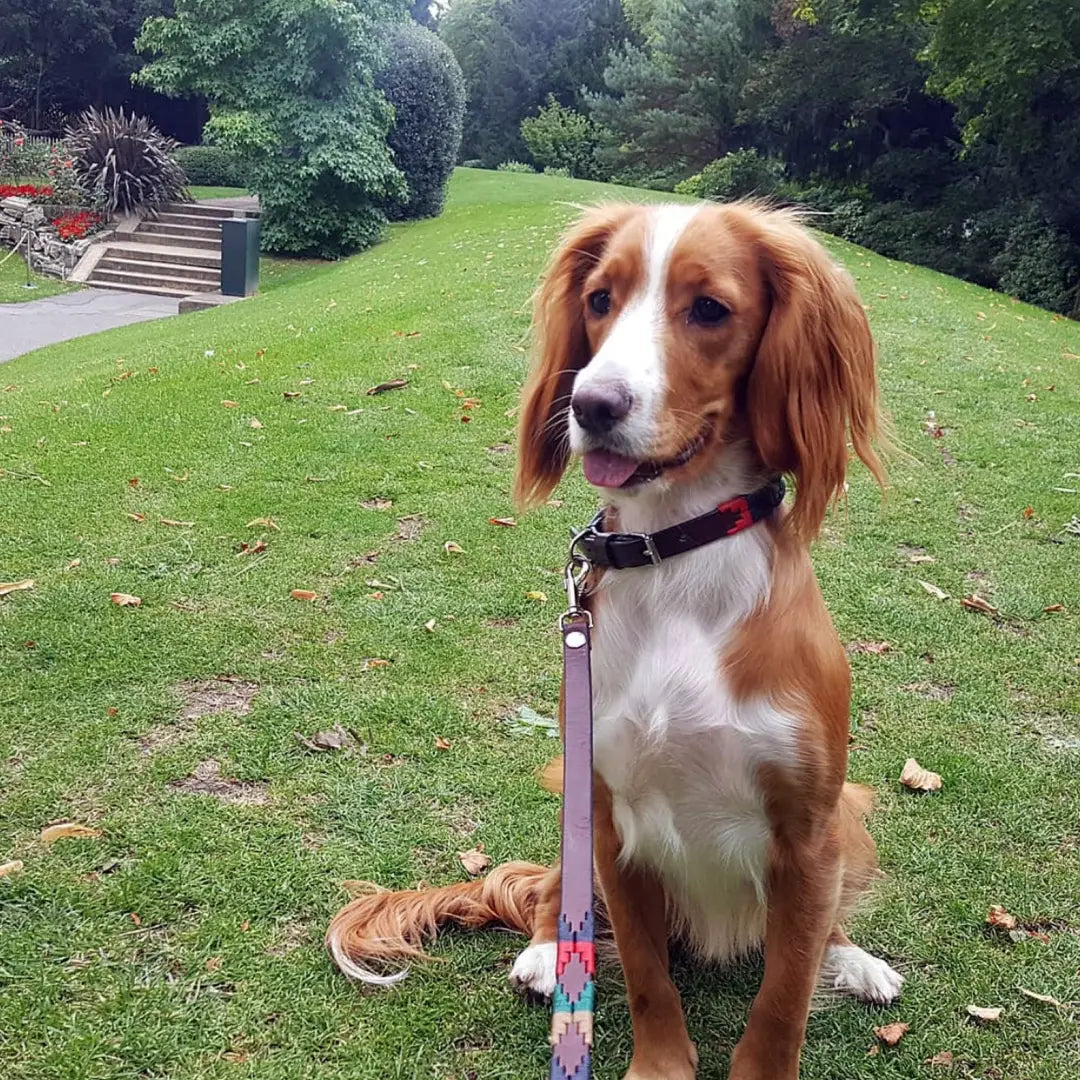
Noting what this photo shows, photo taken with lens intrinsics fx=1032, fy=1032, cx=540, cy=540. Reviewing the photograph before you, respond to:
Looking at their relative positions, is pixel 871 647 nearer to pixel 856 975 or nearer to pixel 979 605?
pixel 979 605

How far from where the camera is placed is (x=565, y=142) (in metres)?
39.0

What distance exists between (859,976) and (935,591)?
2839 mm

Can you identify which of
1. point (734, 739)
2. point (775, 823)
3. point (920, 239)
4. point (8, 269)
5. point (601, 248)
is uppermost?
point (601, 248)

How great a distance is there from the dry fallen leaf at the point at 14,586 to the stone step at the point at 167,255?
14.1m

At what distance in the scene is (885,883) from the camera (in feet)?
9.40

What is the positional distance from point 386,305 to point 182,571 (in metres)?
6.86

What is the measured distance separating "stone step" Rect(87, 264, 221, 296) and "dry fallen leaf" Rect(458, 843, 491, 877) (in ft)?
51.5

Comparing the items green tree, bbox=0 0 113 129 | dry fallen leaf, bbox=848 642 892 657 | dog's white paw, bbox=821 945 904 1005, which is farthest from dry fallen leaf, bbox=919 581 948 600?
green tree, bbox=0 0 113 129

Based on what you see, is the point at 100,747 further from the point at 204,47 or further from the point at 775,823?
the point at 204,47

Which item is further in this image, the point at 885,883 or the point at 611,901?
the point at 885,883

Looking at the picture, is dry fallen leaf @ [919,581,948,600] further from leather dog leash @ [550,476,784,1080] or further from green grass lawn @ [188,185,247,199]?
green grass lawn @ [188,185,247,199]

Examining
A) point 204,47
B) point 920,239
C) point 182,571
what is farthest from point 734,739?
point 920,239

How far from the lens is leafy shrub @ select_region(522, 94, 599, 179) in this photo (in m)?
38.5

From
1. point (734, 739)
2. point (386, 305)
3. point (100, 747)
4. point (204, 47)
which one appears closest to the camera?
point (734, 739)
